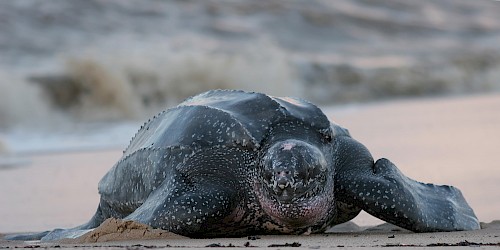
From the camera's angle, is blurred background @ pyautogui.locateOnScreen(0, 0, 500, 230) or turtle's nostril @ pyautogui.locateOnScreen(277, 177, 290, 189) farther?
blurred background @ pyautogui.locateOnScreen(0, 0, 500, 230)

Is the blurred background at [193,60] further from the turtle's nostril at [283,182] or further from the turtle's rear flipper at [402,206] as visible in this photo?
the turtle's nostril at [283,182]

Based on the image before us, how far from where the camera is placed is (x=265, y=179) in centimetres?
368

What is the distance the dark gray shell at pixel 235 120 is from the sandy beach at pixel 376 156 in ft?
1.41

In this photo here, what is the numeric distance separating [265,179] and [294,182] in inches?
7.3

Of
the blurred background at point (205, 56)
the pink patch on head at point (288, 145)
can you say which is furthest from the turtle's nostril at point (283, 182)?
the blurred background at point (205, 56)

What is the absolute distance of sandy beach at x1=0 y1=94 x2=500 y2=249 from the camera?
3584 millimetres

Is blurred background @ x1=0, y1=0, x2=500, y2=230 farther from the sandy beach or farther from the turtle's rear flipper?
the turtle's rear flipper

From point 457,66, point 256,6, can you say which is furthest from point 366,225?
point 256,6

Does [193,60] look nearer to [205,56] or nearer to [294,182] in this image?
[205,56]

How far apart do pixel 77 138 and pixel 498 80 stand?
1253 centimetres

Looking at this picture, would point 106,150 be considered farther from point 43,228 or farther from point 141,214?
point 141,214

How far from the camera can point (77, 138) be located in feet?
36.0

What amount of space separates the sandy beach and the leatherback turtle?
0.10 metres

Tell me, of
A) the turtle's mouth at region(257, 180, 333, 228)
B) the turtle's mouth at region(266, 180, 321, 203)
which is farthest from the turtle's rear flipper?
the turtle's mouth at region(266, 180, 321, 203)
